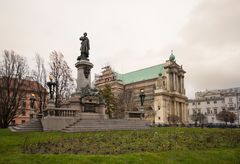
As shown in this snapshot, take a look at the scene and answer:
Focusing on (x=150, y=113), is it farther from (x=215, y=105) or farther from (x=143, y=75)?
(x=215, y=105)

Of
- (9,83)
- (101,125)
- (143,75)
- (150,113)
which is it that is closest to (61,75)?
(9,83)

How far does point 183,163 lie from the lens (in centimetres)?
941

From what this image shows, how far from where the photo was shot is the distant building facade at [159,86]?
91.1m

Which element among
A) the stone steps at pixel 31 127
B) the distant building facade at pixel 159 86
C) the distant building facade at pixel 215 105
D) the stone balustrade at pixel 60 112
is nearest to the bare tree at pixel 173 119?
the distant building facade at pixel 159 86

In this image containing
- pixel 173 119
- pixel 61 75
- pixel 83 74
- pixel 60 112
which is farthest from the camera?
pixel 173 119

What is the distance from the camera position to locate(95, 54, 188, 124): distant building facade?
9106 cm

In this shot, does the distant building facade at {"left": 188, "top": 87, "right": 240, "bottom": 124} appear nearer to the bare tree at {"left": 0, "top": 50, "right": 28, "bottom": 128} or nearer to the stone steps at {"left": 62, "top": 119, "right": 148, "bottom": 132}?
the stone steps at {"left": 62, "top": 119, "right": 148, "bottom": 132}

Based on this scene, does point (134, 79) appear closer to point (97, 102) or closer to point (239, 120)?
point (239, 120)

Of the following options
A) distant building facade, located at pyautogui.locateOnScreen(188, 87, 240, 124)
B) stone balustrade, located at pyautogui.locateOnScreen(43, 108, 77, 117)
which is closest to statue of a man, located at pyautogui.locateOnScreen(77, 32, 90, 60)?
stone balustrade, located at pyautogui.locateOnScreen(43, 108, 77, 117)

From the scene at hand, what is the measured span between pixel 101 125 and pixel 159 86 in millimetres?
70823

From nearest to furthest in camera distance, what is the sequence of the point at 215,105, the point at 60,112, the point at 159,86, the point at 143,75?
1. the point at 60,112
2. the point at 159,86
3. the point at 143,75
4. the point at 215,105

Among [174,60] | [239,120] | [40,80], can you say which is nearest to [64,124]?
[40,80]

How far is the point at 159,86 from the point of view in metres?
93.7

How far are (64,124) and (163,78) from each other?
76551 millimetres
